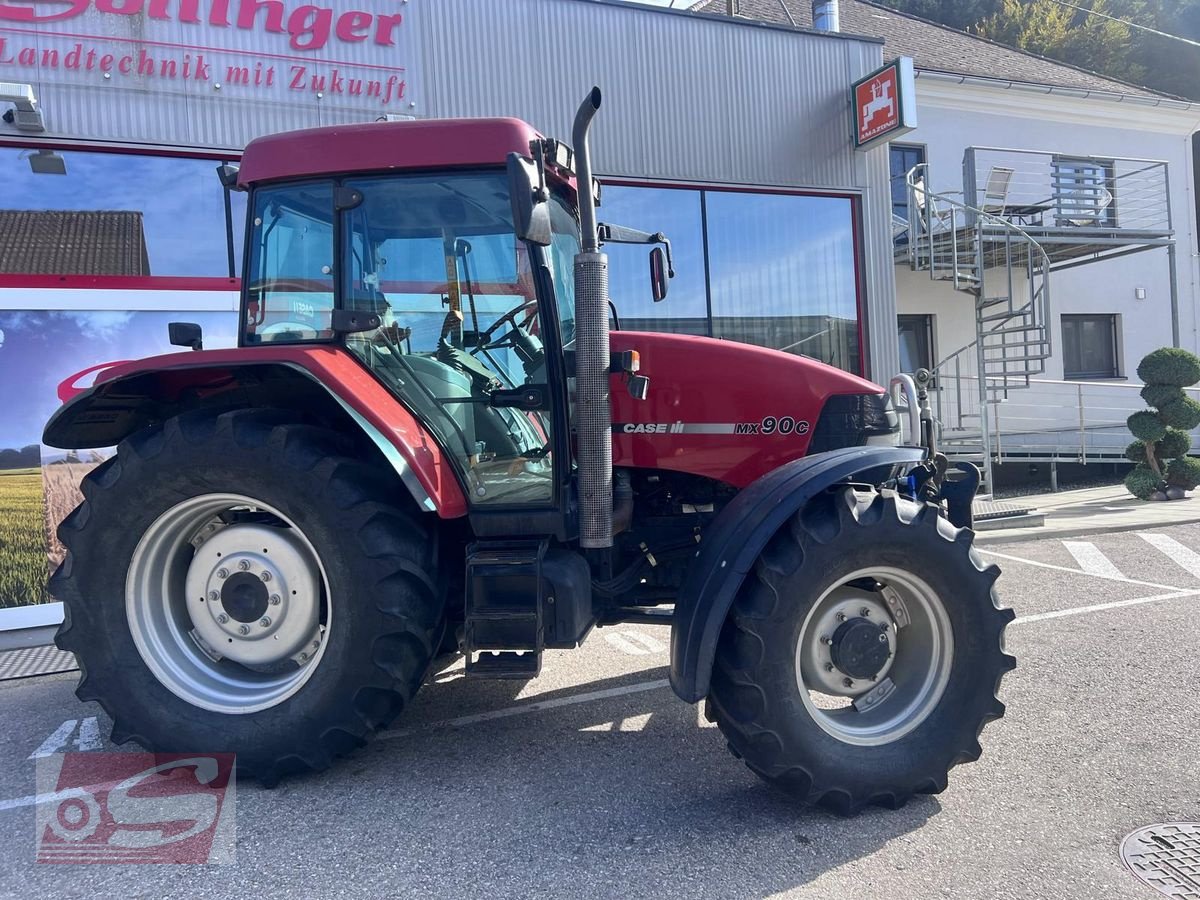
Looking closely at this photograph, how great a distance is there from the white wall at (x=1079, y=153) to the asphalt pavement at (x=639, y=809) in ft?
33.7

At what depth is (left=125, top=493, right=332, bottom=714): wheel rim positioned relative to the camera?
314 centimetres

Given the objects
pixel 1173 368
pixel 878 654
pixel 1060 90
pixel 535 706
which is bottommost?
pixel 535 706

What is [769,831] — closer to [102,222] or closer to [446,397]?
[446,397]

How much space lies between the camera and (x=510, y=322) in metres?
3.31

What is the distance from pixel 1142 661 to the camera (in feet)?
14.3

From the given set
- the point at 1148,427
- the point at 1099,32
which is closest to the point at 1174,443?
the point at 1148,427

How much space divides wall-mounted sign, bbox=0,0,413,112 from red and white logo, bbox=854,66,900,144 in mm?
4933

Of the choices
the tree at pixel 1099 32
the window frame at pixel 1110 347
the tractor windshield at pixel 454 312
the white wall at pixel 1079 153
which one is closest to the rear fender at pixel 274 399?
the tractor windshield at pixel 454 312

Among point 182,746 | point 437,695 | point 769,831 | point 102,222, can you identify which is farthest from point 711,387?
point 102,222

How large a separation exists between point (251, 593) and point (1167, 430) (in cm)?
1153

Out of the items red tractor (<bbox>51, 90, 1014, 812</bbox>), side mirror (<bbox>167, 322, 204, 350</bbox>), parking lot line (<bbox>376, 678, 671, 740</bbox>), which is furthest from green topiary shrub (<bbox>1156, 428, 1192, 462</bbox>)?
side mirror (<bbox>167, 322, 204, 350</bbox>)

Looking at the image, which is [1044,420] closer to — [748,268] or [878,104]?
[878,104]

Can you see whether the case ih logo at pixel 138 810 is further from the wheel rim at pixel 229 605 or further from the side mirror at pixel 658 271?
Result: the side mirror at pixel 658 271

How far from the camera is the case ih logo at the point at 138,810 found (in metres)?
2.72
